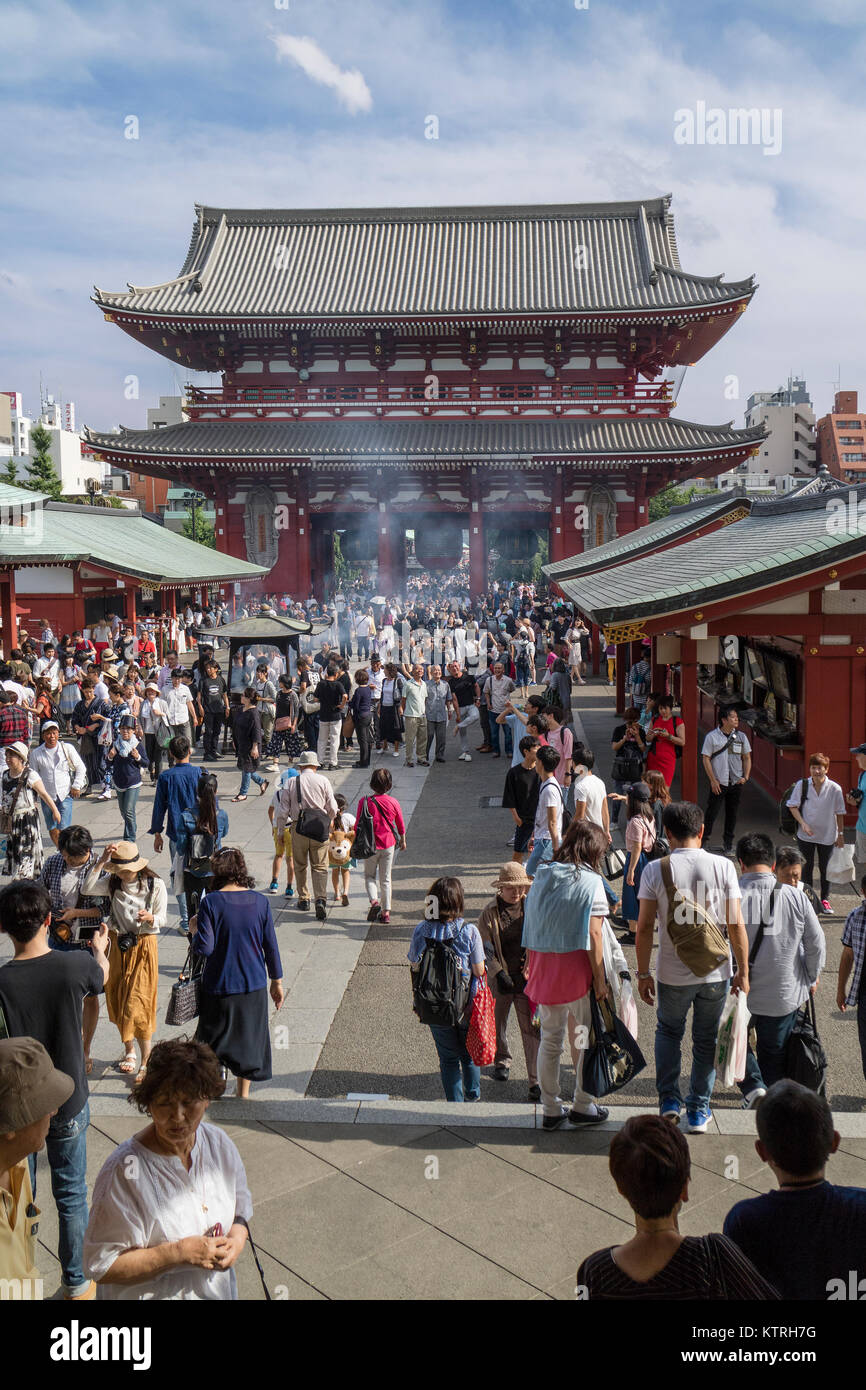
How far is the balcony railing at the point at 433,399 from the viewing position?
117ft

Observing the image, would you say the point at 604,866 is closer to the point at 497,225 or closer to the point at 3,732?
the point at 3,732

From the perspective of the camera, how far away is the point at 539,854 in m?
8.41

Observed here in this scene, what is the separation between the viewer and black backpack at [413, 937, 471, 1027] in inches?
228

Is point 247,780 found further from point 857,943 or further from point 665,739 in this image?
point 857,943

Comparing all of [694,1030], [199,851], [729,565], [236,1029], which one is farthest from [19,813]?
[729,565]

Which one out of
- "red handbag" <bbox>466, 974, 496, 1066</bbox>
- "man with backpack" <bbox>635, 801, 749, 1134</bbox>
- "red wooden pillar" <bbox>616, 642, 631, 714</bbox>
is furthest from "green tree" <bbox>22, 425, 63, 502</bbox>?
"man with backpack" <bbox>635, 801, 749, 1134</bbox>

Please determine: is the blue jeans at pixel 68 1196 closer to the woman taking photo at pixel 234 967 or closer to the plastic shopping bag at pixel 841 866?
the woman taking photo at pixel 234 967

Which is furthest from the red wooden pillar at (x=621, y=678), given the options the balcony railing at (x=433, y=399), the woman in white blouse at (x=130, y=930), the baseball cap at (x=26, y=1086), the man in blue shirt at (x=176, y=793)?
the baseball cap at (x=26, y=1086)

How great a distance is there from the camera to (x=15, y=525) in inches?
910

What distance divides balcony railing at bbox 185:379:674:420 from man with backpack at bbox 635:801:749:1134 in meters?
31.8

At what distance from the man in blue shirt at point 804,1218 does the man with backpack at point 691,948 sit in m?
2.29

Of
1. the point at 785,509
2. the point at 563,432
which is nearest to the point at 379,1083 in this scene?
the point at 785,509

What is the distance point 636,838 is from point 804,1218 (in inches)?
201
